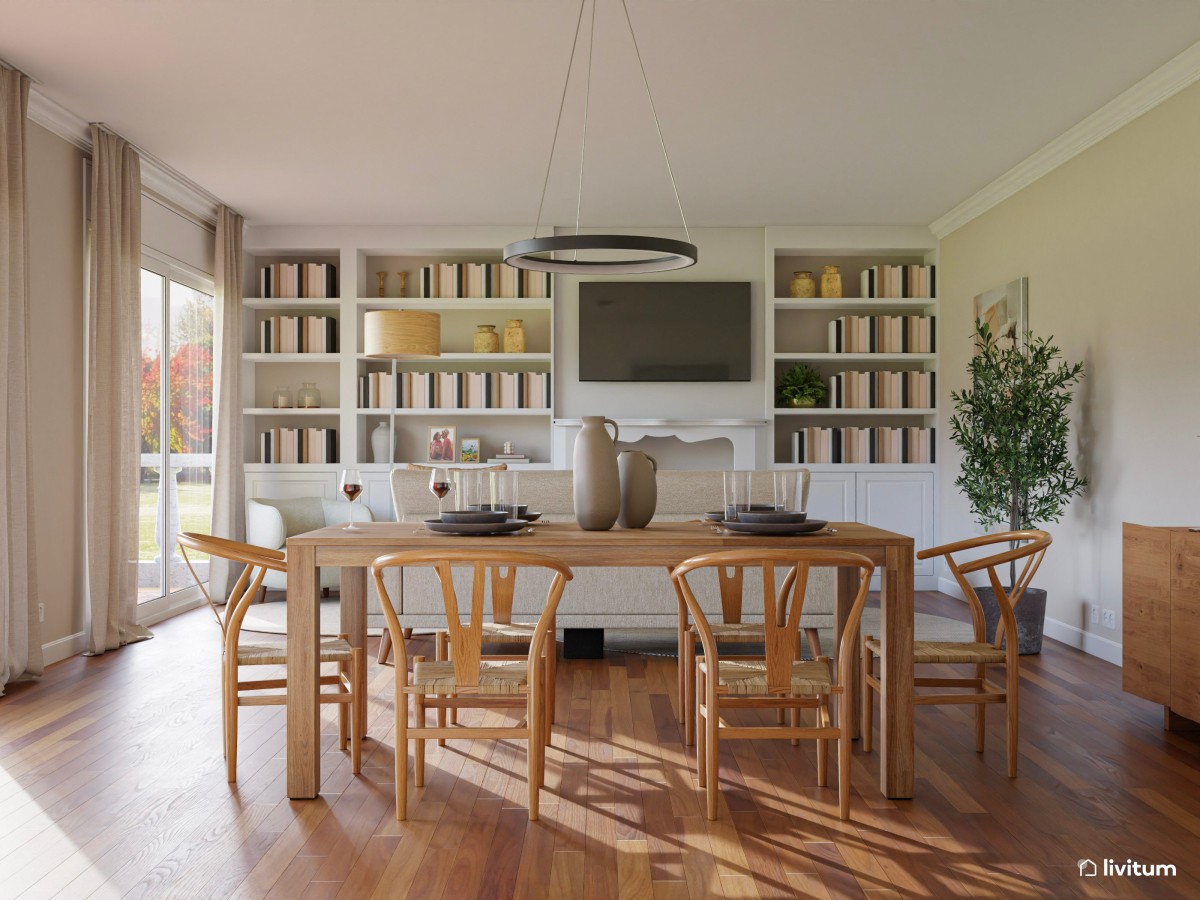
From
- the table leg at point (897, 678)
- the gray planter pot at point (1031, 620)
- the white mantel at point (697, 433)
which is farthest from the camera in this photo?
the white mantel at point (697, 433)

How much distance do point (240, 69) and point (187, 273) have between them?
2518 mm

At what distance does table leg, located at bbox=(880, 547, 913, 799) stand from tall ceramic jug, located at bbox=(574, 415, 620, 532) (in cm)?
88

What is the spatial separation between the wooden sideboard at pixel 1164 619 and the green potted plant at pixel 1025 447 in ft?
3.90

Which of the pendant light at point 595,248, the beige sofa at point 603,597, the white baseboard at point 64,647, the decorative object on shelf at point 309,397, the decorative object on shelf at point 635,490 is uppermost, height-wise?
the pendant light at point 595,248

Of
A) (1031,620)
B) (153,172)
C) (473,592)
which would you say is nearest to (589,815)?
(473,592)

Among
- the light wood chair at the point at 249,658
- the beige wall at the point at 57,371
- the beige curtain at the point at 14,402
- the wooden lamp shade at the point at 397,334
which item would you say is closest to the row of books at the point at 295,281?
the wooden lamp shade at the point at 397,334

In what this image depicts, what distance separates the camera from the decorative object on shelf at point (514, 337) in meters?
7.75

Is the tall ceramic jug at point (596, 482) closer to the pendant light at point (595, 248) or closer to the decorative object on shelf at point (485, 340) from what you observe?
the pendant light at point (595, 248)

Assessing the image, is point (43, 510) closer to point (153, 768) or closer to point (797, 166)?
point (153, 768)

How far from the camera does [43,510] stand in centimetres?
470

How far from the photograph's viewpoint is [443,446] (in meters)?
7.89

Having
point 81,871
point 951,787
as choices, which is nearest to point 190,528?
point 81,871

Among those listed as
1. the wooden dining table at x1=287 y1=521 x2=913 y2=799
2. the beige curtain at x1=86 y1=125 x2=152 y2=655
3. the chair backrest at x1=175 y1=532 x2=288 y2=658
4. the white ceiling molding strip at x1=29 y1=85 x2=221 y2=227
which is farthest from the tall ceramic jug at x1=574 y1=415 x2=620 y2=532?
the white ceiling molding strip at x1=29 y1=85 x2=221 y2=227

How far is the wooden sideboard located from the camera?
3340 millimetres
